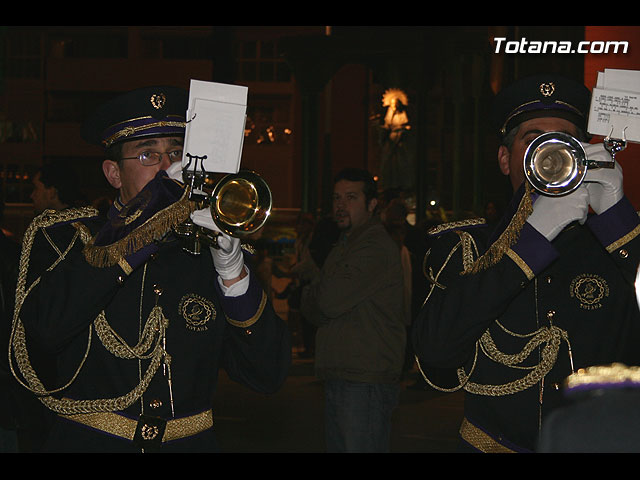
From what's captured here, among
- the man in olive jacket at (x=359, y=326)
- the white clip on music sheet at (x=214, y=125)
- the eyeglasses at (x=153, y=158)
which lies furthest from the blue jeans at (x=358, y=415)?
the white clip on music sheet at (x=214, y=125)

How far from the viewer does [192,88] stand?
99.7 inches

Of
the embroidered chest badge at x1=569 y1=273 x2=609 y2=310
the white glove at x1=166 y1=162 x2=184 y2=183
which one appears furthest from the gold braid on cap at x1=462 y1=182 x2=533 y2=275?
the white glove at x1=166 y1=162 x2=184 y2=183

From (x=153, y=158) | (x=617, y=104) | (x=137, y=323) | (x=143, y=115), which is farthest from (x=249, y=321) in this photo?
(x=617, y=104)

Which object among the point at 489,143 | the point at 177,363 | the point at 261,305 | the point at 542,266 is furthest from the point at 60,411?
the point at 489,143

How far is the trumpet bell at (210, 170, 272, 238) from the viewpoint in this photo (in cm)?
255

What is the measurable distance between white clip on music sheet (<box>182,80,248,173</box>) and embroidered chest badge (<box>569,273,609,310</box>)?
103 cm

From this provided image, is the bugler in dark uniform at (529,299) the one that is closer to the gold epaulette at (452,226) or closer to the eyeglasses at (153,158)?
the gold epaulette at (452,226)

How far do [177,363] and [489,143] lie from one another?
31.1 metres

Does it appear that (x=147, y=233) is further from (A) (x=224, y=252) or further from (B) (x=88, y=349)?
(B) (x=88, y=349)

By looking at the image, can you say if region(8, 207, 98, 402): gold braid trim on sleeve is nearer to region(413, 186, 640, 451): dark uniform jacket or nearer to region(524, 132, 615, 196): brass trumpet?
region(413, 186, 640, 451): dark uniform jacket

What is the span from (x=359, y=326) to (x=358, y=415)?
0.50 m

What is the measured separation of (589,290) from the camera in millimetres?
2602

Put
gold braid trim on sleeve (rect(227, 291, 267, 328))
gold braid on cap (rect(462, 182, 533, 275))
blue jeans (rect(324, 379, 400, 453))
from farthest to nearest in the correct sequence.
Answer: blue jeans (rect(324, 379, 400, 453))
gold braid trim on sleeve (rect(227, 291, 267, 328))
gold braid on cap (rect(462, 182, 533, 275))

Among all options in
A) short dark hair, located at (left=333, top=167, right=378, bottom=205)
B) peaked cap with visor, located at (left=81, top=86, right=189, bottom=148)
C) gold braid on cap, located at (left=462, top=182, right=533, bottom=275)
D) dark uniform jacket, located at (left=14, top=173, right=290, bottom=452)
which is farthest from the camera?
short dark hair, located at (left=333, top=167, right=378, bottom=205)
